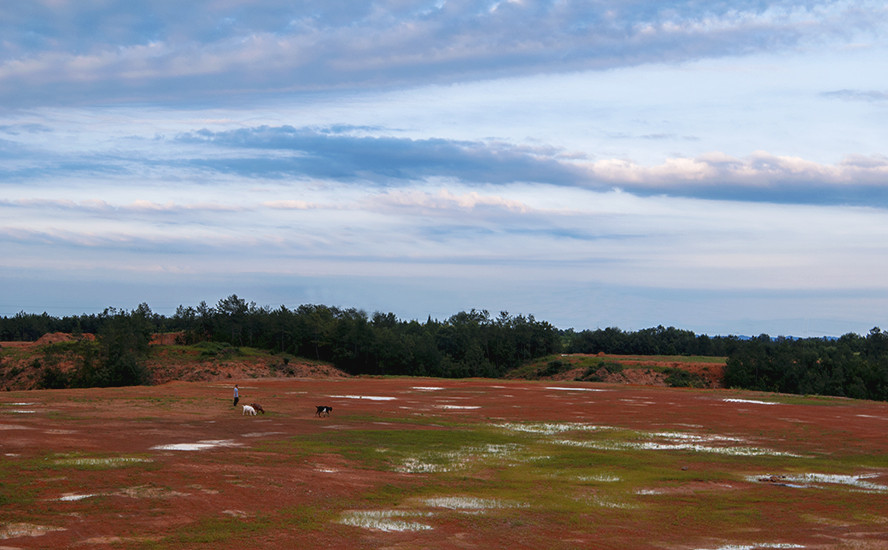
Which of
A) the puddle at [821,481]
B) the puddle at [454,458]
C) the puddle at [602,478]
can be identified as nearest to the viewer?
the puddle at [821,481]

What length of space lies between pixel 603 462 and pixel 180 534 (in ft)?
63.8

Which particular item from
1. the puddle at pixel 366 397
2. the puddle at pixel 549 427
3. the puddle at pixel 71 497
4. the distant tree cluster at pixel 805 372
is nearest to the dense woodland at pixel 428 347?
the distant tree cluster at pixel 805 372

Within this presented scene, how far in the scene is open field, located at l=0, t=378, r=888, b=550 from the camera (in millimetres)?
17766

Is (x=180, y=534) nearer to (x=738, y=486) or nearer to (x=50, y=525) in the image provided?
(x=50, y=525)

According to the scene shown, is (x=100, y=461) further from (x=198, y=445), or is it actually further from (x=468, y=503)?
(x=468, y=503)

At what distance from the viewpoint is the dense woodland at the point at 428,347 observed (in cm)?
8888

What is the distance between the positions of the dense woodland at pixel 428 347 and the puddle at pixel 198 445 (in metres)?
56.8

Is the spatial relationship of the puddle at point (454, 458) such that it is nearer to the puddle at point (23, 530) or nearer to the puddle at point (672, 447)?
the puddle at point (672, 447)

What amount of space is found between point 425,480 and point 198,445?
37.2 ft

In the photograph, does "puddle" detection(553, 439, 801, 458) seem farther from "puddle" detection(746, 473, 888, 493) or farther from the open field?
"puddle" detection(746, 473, 888, 493)

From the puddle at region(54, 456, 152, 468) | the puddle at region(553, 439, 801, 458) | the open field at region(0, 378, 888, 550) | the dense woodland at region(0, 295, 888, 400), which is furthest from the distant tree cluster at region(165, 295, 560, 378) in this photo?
the puddle at region(54, 456, 152, 468)

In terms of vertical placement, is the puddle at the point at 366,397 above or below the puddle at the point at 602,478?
below

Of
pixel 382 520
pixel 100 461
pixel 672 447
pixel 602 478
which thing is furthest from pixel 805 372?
pixel 100 461

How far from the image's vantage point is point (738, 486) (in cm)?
2588
